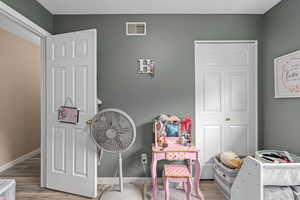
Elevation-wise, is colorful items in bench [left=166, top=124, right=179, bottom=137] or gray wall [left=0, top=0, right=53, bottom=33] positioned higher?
gray wall [left=0, top=0, right=53, bottom=33]

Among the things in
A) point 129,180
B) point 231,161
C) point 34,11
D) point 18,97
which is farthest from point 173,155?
point 18,97

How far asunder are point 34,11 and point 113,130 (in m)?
1.76

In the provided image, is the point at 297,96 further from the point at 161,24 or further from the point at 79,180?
the point at 79,180

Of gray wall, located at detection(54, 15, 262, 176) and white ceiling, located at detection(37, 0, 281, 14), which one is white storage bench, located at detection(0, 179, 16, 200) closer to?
gray wall, located at detection(54, 15, 262, 176)

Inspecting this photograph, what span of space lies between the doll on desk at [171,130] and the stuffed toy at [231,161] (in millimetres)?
509

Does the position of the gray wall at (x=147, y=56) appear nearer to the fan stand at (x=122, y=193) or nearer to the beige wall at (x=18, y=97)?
the fan stand at (x=122, y=193)

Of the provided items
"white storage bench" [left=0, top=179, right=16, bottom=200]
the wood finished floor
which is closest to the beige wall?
the wood finished floor

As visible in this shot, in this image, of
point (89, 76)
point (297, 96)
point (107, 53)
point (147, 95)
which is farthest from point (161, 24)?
point (297, 96)

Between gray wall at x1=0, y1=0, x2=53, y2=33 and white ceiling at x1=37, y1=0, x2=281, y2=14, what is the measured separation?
83 mm

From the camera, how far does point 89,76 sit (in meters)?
2.29

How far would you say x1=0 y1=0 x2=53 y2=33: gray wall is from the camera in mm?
1968

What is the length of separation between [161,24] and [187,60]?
0.65 metres

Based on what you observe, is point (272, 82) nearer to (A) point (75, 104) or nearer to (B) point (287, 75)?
(B) point (287, 75)

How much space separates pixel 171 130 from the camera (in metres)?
2.49
